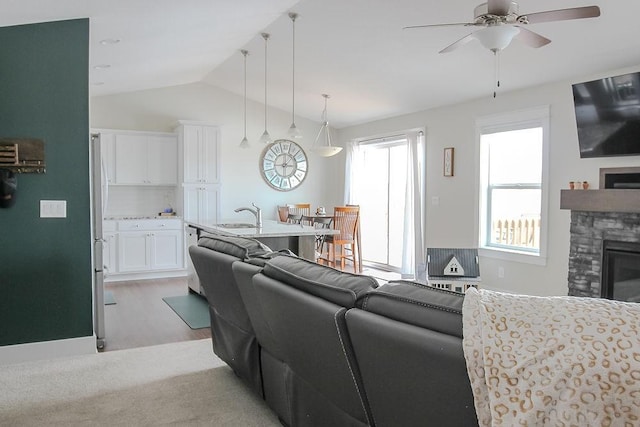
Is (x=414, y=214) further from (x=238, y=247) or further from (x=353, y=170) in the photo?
(x=238, y=247)

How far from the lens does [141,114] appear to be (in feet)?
25.0

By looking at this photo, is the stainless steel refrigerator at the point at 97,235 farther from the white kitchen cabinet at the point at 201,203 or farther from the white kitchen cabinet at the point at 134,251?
the white kitchen cabinet at the point at 201,203

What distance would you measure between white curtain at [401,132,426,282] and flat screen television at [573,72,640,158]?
2.50m

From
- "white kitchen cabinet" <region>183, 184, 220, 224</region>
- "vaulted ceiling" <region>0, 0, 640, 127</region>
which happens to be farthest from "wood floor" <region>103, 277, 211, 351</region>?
"vaulted ceiling" <region>0, 0, 640, 127</region>

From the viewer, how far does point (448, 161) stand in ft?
21.1

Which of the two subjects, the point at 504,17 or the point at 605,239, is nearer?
the point at 504,17

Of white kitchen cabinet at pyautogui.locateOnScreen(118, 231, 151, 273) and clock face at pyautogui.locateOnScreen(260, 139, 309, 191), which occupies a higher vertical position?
clock face at pyautogui.locateOnScreen(260, 139, 309, 191)

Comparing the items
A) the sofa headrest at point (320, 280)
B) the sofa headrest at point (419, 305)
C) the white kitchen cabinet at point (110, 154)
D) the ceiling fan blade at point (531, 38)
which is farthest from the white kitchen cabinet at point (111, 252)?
the sofa headrest at point (419, 305)

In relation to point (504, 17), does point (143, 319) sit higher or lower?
lower

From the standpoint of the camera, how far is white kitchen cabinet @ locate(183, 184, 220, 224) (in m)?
7.41

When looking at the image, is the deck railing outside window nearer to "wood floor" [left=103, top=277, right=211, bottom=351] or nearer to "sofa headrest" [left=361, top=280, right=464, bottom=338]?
"wood floor" [left=103, top=277, right=211, bottom=351]

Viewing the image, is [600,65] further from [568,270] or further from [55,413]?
[55,413]

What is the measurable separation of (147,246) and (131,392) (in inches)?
168

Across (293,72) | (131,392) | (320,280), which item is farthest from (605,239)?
(293,72)
